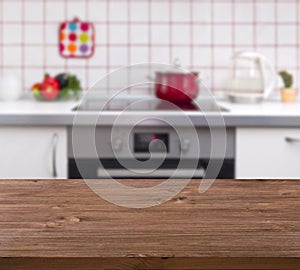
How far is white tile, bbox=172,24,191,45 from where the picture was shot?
298 centimetres

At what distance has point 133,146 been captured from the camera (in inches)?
89.9

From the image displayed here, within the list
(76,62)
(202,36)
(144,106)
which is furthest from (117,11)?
(144,106)

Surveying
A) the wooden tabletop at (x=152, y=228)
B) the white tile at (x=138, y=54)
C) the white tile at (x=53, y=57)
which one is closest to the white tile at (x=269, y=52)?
the white tile at (x=138, y=54)

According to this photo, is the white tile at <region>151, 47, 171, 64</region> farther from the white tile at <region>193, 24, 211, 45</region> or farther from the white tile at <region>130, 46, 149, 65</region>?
the white tile at <region>193, 24, 211, 45</region>

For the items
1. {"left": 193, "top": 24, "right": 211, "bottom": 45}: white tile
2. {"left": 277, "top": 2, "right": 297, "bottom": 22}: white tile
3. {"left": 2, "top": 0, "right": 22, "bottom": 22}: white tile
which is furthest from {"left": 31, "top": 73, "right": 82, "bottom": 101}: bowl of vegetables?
{"left": 277, "top": 2, "right": 297, "bottom": 22}: white tile

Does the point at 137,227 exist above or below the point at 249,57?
below

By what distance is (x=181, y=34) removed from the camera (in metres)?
2.98

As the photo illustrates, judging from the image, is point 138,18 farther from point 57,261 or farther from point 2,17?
point 57,261

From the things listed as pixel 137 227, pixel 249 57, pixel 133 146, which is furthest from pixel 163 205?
pixel 249 57

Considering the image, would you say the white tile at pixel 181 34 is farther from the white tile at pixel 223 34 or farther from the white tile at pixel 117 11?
the white tile at pixel 117 11

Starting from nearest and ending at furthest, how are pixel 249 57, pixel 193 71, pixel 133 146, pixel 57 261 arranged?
pixel 57 261
pixel 133 146
pixel 249 57
pixel 193 71

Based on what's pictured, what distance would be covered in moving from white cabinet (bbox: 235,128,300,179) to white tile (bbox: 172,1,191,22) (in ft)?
2.92

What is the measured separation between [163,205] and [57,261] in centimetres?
20

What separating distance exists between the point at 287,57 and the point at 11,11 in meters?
1.27
